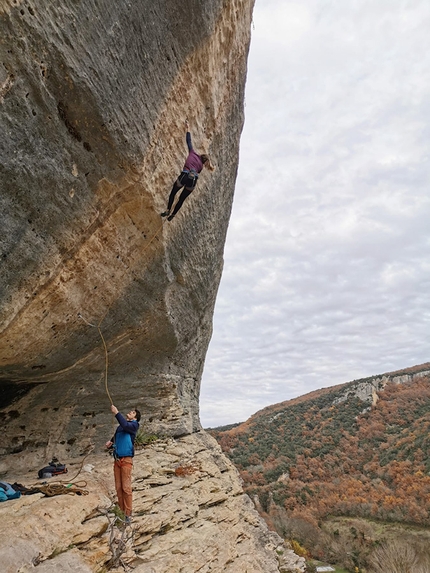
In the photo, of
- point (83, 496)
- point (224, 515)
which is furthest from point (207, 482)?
point (83, 496)

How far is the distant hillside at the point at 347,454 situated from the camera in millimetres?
35656

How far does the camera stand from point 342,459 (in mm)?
43312

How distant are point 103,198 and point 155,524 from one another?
5505 millimetres

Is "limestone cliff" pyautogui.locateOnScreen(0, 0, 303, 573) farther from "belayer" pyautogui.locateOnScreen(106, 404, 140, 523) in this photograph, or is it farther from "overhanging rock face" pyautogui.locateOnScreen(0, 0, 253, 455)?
"belayer" pyautogui.locateOnScreen(106, 404, 140, 523)

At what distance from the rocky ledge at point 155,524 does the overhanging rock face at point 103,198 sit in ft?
4.04

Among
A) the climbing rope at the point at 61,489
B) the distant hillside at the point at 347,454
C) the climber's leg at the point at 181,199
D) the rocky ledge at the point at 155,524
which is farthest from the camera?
the distant hillside at the point at 347,454

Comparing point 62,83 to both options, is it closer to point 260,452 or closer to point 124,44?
point 124,44

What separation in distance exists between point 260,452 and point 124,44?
164 ft

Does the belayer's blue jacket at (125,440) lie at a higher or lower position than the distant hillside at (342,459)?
higher

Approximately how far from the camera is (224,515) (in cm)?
818

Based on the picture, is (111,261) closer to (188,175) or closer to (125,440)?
(188,175)

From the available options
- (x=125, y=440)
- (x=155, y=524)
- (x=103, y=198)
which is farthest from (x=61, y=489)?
(x=103, y=198)

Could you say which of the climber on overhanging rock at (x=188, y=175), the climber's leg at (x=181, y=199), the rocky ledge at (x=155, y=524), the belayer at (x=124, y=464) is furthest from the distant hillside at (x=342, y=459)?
the climber on overhanging rock at (x=188, y=175)

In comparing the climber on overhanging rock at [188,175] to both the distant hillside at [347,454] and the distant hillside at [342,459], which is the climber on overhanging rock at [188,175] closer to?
the distant hillside at [342,459]
